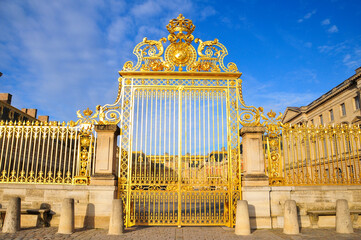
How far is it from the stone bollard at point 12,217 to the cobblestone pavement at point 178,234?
0.23m

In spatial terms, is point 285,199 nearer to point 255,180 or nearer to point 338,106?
point 255,180

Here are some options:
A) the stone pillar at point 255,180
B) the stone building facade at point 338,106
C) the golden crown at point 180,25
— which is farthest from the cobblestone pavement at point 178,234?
the stone building facade at point 338,106

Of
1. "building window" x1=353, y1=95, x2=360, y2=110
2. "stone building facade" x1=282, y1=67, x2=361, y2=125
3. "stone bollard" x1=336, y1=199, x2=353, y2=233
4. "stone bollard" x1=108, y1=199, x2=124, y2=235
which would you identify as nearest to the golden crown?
"stone bollard" x1=108, y1=199, x2=124, y2=235

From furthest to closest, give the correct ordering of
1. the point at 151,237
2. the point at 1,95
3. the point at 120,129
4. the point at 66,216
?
the point at 1,95 → the point at 120,129 → the point at 66,216 → the point at 151,237

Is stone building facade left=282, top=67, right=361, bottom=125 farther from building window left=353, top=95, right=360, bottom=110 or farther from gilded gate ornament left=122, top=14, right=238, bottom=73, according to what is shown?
gilded gate ornament left=122, top=14, right=238, bottom=73

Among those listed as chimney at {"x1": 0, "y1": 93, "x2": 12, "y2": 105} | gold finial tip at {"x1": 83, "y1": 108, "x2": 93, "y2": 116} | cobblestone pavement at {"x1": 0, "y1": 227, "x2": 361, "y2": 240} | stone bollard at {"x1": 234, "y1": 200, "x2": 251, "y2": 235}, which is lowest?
cobblestone pavement at {"x1": 0, "y1": 227, "x2": 361, "y2": 240}

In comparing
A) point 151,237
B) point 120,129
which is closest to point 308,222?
point 151,237

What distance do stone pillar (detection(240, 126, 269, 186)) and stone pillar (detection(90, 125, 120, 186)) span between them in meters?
4.31

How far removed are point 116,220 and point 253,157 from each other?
187 inches

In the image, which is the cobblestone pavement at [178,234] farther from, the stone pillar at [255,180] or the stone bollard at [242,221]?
the stone pillar at [255,180]

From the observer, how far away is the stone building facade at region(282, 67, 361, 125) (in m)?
32.3

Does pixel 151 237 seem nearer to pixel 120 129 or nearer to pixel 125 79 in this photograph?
pixel 120 129

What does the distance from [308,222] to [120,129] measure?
6.86 meters

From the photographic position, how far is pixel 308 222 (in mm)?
9555
